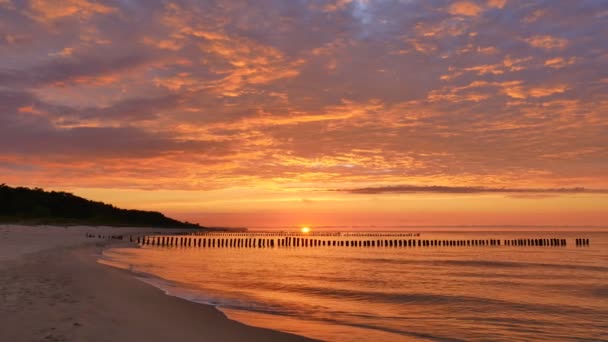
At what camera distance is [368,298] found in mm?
19969

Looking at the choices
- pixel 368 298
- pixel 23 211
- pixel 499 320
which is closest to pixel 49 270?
pixel 368 298

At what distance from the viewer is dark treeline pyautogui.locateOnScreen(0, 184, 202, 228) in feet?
309

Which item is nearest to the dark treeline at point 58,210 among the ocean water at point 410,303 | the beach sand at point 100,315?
the ocean water at point 410,303

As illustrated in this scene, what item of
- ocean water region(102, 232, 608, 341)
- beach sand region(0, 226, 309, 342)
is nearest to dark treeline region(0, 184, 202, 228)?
ocean water region(102, 232, 608, 341)

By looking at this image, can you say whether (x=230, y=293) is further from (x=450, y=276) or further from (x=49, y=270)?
(x=450, y=276)

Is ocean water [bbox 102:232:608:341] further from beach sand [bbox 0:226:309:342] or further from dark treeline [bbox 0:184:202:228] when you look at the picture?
dark treeline [bbox 0:184:202:228]

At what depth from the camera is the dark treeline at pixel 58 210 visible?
3703 inches

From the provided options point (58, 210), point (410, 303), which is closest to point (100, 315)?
point (410, 303)

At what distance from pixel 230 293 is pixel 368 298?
579 cm

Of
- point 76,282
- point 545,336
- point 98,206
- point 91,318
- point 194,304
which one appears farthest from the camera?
point 98,206

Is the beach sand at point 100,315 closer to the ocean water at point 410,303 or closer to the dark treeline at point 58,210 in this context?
the ocean water at point 410,303

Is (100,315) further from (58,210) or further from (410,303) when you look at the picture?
(58,210)

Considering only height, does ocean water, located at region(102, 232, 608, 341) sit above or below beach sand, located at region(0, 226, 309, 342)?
below

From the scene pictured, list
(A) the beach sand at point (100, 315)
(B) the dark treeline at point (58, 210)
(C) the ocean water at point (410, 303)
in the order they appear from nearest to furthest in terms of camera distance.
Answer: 1. (A) the beach sand at point (100, 315)
2. (C) the ocean water at point (410, 303)
3. (B) the dark treeline at point (58, 210)
